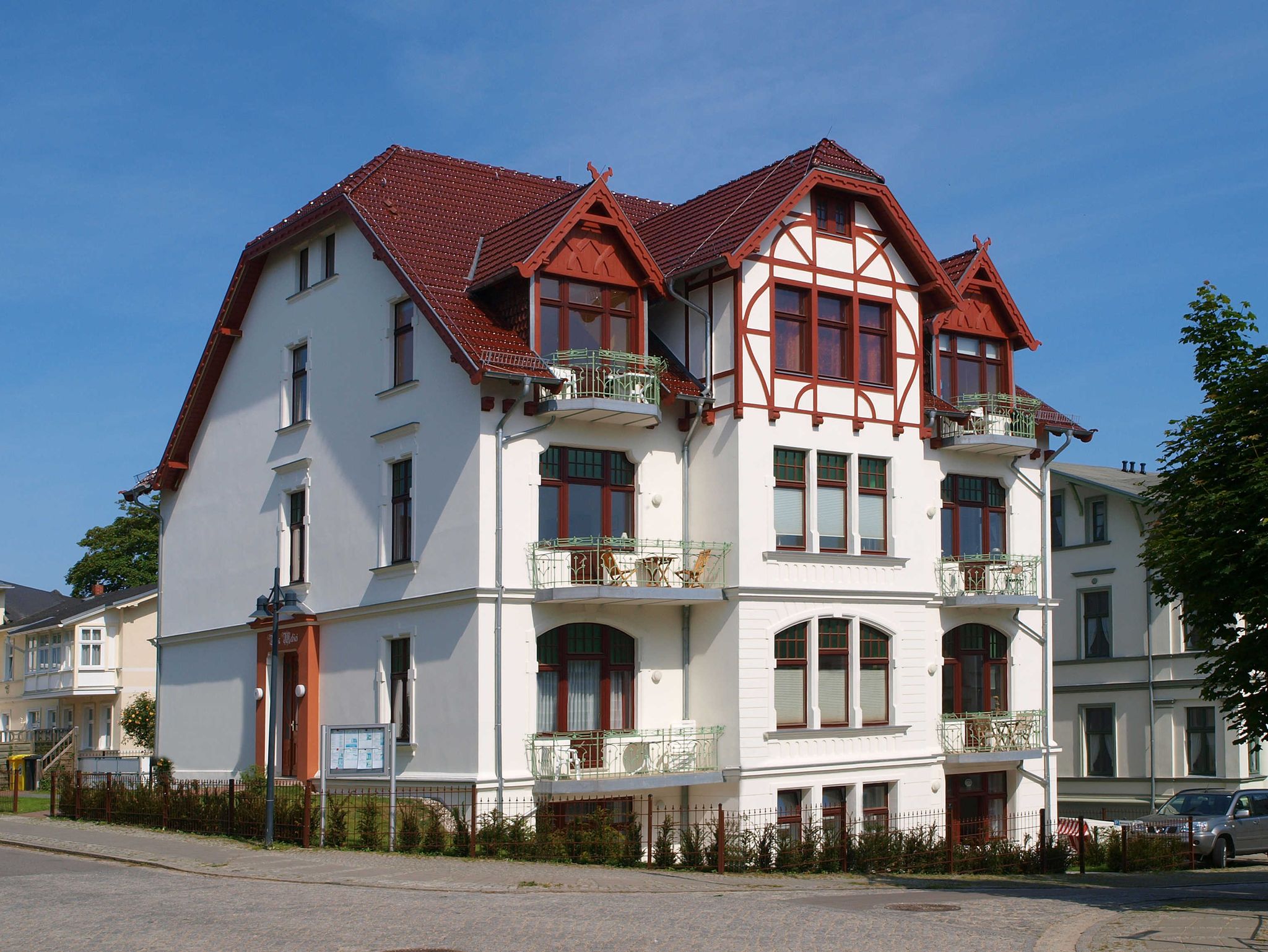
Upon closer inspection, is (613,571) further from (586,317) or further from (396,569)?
(586,317)

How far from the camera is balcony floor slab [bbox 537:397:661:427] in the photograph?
82.0ft

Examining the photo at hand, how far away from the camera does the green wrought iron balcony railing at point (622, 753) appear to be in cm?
2477

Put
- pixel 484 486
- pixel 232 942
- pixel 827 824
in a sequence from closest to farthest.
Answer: pixel 232 942 → pixel 484 486 → pixel 827 824

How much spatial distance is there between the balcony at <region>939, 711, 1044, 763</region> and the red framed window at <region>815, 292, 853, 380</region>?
23.7 ft

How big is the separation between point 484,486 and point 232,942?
11.9 m

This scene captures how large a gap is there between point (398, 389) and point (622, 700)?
6883 mm

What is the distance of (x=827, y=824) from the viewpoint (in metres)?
26.6

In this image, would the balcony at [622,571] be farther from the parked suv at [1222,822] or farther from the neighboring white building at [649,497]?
the parked suv at [1222,822]

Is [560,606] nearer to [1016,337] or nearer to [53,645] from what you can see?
[1016,337]

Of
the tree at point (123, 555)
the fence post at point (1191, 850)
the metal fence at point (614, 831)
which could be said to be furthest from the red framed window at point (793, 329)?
the tree at point (123, 555)

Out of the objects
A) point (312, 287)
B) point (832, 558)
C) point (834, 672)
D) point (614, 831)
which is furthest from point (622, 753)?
point (312, 287)

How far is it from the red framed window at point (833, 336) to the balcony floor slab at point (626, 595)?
492 cm

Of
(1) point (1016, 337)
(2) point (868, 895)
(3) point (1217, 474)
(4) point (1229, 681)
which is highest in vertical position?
(1) point (1016, 337)

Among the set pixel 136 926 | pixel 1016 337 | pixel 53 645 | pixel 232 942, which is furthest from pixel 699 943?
pixel 53 645
